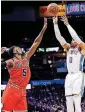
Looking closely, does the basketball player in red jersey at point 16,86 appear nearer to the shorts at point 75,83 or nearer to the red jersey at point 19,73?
the red jersey at point 19,73

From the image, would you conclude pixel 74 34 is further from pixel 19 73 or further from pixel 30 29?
pixel 30 29

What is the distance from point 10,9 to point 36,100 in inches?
76.9

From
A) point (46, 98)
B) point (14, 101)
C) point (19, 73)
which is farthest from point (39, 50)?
point (14, 101)

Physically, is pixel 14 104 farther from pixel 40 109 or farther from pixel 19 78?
pixel 40 109

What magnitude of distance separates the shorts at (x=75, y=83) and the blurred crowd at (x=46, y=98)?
187cm

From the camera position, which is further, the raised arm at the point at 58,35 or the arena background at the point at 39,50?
the arena background at the point at 39,50

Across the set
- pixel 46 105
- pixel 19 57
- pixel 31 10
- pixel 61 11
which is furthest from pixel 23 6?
pixel 19 57

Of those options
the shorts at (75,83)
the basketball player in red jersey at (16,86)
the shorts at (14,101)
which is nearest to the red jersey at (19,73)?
the basketball player in red jersey at (16,86)

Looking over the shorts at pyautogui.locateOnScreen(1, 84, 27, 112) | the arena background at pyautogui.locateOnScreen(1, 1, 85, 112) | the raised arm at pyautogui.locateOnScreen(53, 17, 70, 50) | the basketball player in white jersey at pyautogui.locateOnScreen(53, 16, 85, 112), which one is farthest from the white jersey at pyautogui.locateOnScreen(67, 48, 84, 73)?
the arena background at pyautogui.locateOnScreen(1, 1, 85, 112)

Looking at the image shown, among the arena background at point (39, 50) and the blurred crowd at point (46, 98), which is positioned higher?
the arena background at point (39, 50)

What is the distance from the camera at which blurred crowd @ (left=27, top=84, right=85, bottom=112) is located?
762 cm

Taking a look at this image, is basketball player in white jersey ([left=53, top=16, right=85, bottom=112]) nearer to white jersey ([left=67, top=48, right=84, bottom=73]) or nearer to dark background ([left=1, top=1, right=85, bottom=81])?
white jersey ([left=67, top=48, right=84, bottom=73])

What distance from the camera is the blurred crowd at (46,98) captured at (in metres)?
7.62

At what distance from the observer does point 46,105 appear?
7.72 m
